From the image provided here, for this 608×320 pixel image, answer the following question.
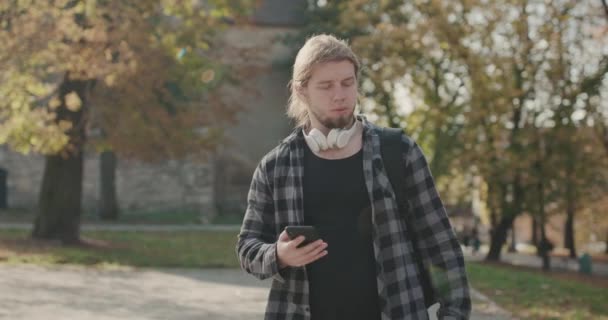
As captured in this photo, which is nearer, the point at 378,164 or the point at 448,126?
the point at 378,164

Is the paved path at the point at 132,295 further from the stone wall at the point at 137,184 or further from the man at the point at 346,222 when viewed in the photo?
the stone wall at the point at 137,184

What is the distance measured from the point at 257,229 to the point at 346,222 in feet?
1.11

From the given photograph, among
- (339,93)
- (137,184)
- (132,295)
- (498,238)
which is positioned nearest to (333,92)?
(339,93)

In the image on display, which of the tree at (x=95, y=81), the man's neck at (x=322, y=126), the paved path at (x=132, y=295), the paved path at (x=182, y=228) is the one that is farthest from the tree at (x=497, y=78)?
the man's neck at (x=322, y=126)

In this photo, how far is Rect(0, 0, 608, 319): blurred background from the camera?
564 inches

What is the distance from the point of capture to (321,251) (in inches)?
99.9

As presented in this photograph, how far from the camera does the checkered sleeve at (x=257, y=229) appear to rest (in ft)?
8.95

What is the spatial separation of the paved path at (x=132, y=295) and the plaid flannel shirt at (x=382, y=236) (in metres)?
5.32

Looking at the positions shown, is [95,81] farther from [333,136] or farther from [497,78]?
[333,136]

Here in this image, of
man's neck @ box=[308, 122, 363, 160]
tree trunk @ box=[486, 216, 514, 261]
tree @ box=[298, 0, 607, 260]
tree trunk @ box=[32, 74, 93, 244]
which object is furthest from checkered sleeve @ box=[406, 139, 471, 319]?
tree trunk @ box=[486, 216, 514, 261]

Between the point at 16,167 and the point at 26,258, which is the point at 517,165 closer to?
the point at 26,258

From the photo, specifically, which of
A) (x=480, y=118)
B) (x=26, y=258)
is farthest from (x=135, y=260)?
(x=480, y=118)

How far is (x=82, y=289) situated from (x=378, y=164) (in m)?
7.95

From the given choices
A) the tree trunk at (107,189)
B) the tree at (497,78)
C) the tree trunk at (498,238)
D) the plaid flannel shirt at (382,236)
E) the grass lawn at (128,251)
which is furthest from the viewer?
the tree trunk at (107,189)
